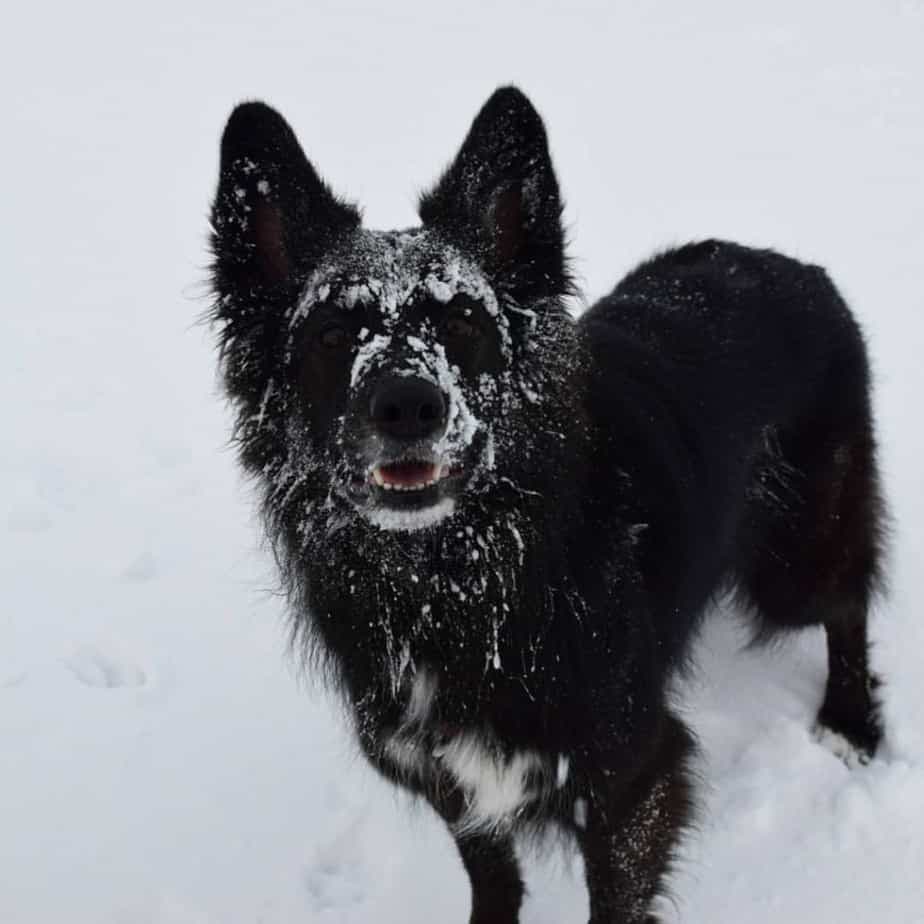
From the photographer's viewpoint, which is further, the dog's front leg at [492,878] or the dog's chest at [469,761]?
the dog's front leg at [492,878]

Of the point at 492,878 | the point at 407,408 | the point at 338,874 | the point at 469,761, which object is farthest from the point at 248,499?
the point at 407,408

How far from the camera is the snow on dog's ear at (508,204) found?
9.52 ft

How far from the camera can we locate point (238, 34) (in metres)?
15.5

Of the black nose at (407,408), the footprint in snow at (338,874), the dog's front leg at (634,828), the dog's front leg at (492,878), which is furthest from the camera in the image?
the footprint in snow at (338,874)

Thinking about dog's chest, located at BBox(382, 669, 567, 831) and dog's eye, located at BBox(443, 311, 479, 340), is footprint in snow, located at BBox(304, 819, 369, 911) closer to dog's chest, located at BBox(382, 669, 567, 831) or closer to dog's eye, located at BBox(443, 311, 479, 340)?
dog's chest, located at BBox(382, 669, 567, 831)

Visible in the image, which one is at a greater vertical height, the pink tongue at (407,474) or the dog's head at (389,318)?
the dog's head at (389,318)

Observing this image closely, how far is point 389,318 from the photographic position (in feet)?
9.07

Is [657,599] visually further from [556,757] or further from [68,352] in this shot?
[68,352]

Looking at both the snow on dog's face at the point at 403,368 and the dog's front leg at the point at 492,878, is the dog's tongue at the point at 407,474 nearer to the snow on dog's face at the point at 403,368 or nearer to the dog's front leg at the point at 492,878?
the snow on dog's face at the point at 403,368

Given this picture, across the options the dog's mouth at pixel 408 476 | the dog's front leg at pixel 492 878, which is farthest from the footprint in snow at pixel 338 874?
the dog's mouth at pixel 408 476

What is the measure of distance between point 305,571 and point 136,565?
245 centimetres

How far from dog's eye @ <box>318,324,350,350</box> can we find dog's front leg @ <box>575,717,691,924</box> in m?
1.45

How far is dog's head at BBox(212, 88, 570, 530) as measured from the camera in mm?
2617

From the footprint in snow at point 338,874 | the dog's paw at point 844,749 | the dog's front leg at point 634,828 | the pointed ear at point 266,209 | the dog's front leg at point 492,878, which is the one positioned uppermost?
the pointed ear at point 266,209
